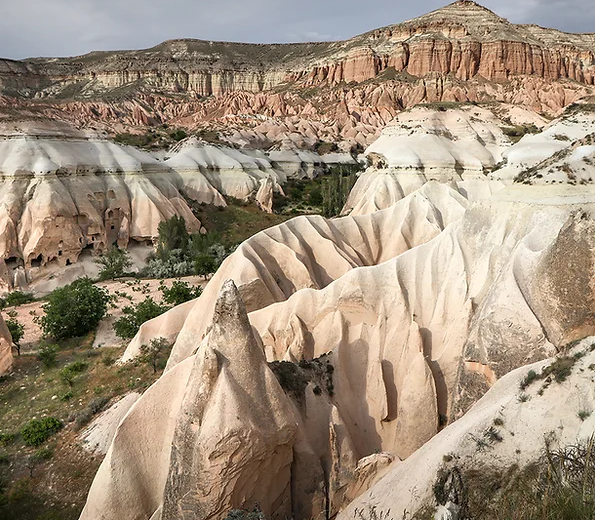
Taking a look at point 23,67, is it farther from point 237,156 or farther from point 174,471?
point 174,471

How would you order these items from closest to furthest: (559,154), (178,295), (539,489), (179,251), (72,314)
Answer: (539,489) → (559,154) → (72,314) → (178,295) → (179,251)

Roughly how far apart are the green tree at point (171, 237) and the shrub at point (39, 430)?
1879 cm

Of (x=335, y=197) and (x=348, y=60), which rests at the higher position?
(x=348, y=60)

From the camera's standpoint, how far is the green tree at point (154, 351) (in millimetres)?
15352

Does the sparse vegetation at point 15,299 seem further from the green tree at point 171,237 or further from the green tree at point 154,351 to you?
the green tree at point 154,351

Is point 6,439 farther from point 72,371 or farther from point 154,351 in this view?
point 154,351

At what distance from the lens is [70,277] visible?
29938 mm

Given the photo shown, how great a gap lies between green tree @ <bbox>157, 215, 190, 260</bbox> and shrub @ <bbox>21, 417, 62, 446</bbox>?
740 inches

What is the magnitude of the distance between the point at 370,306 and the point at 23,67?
126596 mm

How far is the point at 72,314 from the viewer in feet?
64.5

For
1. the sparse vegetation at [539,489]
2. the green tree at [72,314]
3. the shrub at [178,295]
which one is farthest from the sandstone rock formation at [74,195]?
the sparse vegetation at [539,489]

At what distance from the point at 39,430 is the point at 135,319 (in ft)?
25.8

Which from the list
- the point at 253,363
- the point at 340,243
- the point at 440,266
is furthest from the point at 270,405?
the point at 340,243

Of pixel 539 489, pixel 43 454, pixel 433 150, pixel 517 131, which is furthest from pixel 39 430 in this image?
pixel 517 131
